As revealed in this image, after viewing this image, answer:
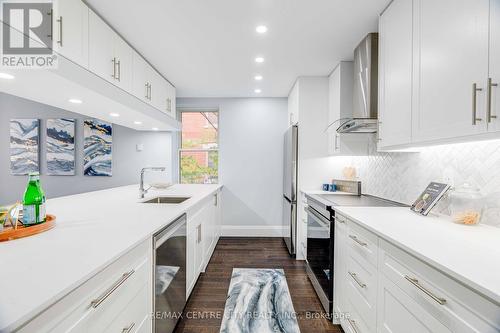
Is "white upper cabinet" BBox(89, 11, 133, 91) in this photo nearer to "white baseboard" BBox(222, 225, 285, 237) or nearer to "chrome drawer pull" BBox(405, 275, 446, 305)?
"chrome drawer pull" BBox(405, 275, 446, 305)

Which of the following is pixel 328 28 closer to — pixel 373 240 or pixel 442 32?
pixel 442 32

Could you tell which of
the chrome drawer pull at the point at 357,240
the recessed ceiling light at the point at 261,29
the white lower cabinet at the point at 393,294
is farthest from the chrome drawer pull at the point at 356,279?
the recessed ceiling light at the point at 261,29

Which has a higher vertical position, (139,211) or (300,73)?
(300,73)

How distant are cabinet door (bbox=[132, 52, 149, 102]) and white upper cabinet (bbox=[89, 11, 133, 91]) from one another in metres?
0.08

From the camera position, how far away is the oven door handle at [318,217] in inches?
80.0

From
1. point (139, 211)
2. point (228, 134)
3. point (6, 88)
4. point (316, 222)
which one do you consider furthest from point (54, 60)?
point (228, 134)

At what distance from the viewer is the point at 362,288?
1.46 metres

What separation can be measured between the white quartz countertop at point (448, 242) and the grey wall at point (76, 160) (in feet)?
11.4

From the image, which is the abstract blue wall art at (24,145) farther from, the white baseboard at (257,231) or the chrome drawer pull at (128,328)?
the chrome drawer pull at (128,328)

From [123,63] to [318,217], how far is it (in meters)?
2.37

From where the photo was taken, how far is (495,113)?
3.23 feet

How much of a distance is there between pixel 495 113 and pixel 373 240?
0.81m

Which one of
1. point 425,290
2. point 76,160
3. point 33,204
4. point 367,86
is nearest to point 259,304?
point 425,290

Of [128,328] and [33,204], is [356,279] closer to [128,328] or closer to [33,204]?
[128,328]
